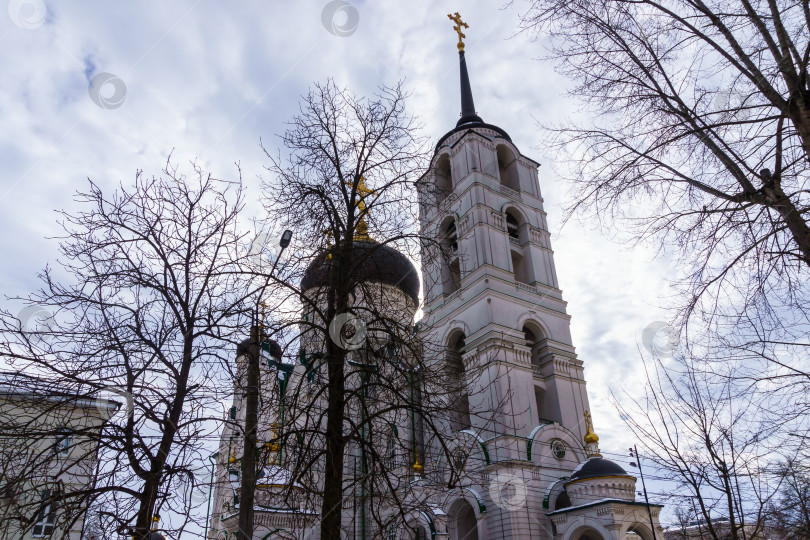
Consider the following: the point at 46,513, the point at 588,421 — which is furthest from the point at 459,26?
the point at 46,513

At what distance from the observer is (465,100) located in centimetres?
3750

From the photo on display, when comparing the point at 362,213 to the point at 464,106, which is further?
the point at 464,106

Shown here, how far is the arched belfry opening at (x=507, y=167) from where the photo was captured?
32.4 m

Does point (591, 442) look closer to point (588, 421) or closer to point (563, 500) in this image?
point (588, 421)

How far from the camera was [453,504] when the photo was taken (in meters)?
23.0

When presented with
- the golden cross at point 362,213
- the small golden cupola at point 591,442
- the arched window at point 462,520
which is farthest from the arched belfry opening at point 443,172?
the golden cross at point 362,213

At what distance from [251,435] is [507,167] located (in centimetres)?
2816

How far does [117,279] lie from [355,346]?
11.7ft

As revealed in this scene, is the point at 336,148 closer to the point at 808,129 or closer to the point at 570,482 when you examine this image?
the point at 808,129

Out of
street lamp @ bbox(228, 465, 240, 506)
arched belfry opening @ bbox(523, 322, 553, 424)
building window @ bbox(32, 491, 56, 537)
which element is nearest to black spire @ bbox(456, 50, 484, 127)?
arched belfry opening @ bbox(523, 322, 553, 424)

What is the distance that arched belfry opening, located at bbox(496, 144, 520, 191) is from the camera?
1276 inches

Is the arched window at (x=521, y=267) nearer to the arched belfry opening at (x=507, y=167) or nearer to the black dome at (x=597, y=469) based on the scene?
the arched belfry opening at (x=507, y=167)

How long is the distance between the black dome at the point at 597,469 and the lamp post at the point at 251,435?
1641 centimetres

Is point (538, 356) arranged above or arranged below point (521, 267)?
below
